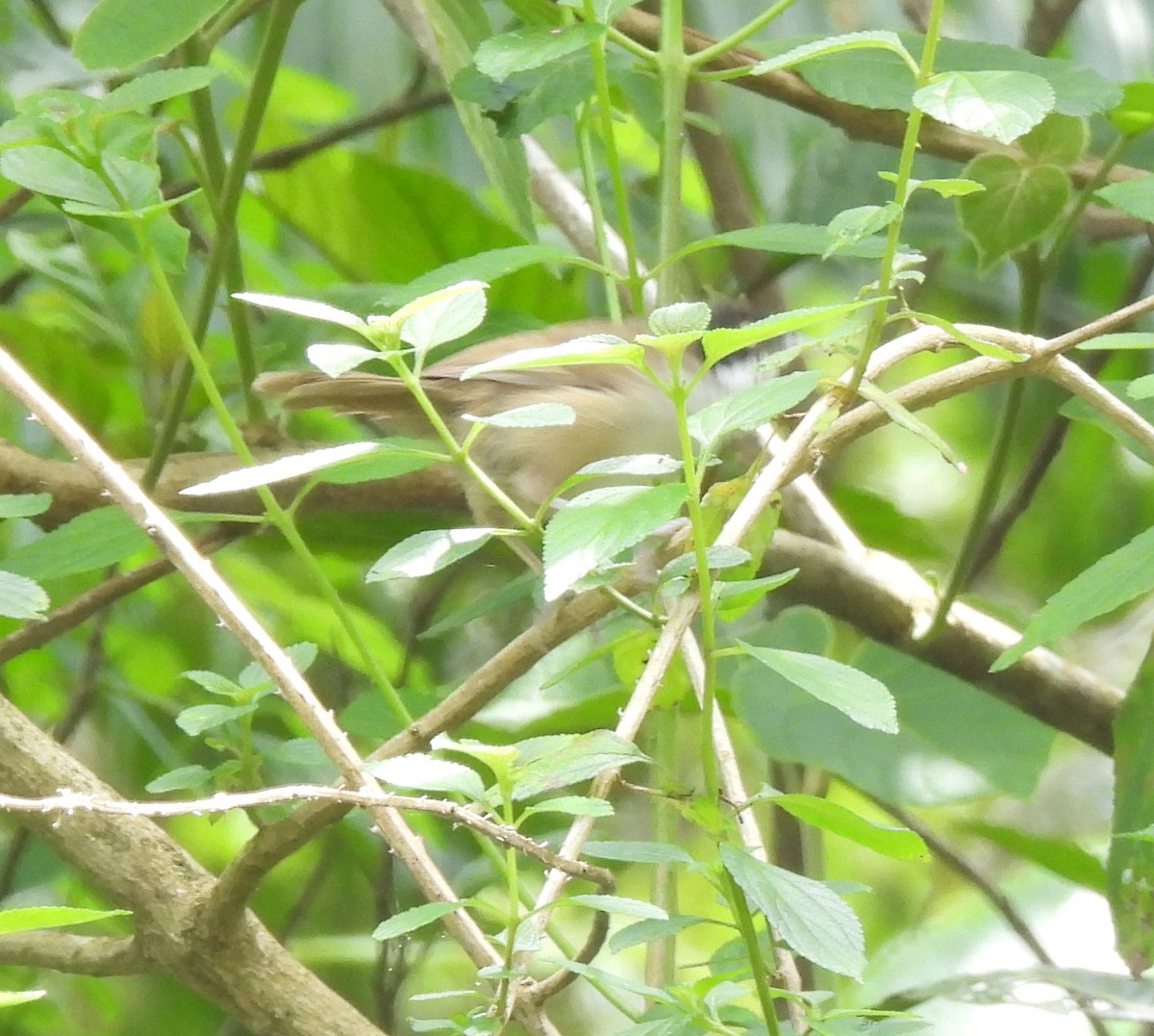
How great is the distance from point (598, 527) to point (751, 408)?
0.14 meters

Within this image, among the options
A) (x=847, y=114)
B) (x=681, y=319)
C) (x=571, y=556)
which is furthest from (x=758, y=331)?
(x=847, y=114)

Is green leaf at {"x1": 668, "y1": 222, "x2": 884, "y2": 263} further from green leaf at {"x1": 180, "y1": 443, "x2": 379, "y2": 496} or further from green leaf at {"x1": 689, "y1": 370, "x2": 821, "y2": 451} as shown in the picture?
green leaf at {"x1": 180, "y1": 443, "x2": 379, "y2": 496}

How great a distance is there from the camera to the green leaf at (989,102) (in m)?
0.87

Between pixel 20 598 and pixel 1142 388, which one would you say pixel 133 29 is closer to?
pixel 20 598

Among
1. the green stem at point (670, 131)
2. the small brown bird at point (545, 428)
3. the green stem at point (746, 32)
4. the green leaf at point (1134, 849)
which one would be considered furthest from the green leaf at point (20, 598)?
the small brown bird at point (545, 428)

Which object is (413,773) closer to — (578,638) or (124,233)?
(124,233)

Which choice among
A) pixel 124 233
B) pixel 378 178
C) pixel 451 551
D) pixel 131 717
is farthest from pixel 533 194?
pixel 451 551

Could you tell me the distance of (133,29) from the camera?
1.39 metres

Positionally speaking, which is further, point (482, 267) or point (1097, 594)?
point (482, 267)

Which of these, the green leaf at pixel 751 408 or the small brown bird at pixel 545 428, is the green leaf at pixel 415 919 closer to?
the green leaf at pixel 751 408

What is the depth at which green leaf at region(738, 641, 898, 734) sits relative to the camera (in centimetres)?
82

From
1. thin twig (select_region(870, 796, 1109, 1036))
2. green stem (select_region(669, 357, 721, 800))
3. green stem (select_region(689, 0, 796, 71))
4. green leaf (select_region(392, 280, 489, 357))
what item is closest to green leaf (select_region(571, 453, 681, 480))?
green stem (select_region(669, 357, 721, 800))

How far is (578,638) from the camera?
7.54 feet

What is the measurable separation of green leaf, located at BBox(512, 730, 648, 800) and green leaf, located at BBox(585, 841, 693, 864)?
0.05 metres
